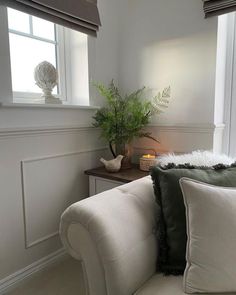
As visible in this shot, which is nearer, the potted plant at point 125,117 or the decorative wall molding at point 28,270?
the decorative wall molding at point 28,270

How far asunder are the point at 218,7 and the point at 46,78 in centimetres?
118

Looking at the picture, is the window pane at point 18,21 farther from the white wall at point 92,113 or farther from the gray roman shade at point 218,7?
the gray roman shade at point 218,7

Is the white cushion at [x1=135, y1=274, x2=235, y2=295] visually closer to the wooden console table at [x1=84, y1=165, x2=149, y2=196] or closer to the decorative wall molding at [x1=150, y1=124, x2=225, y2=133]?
the wooden console table at [x1=84, y1=165, x2=149, y2=196]

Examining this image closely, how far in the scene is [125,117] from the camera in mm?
1805

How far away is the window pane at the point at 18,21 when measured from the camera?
5.23 feet

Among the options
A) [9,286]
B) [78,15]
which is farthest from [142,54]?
[9,286]

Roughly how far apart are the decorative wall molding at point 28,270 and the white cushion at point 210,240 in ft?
3.86

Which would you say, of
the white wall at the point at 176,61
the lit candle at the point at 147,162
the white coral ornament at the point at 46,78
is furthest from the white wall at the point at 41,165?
the lit candle at the point at 147,162

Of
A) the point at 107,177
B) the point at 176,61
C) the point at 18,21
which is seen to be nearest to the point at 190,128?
the point at 176,61

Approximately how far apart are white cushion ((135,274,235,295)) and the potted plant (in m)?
1.03

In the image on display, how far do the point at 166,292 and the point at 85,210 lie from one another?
1.31 feet

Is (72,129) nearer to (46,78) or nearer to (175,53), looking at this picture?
(46,78)

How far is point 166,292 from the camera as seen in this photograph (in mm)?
861

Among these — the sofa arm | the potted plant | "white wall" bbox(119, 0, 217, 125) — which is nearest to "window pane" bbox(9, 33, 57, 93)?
the potted plant
